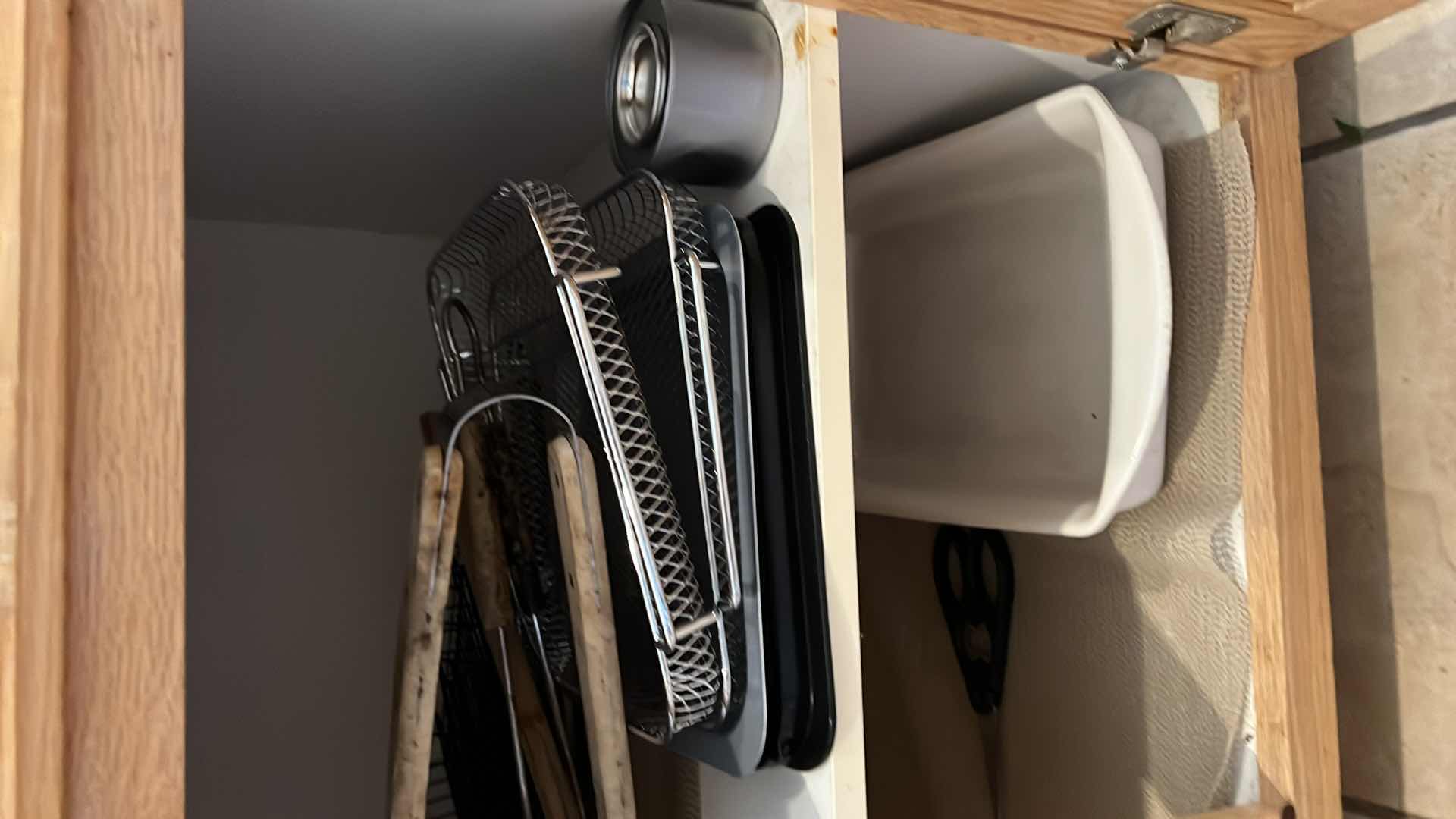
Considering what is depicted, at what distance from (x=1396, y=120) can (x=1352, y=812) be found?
0.50m

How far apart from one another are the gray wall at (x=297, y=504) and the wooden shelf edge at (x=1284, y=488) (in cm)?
83

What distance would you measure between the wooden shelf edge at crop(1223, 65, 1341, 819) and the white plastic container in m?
0.07

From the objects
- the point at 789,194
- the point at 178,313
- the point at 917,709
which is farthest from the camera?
the point at 917,709

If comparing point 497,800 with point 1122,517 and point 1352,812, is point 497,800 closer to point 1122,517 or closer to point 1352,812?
point 1122,517

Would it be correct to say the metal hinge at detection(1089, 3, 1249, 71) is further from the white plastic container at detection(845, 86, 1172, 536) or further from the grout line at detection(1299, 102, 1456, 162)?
the grout line at detection(1299, 102, 1456, 162)

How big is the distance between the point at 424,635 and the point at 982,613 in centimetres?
55

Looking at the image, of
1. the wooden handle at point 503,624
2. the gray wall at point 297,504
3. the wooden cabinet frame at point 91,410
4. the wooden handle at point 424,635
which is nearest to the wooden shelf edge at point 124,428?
the wooden cabinet frame at point 91,410

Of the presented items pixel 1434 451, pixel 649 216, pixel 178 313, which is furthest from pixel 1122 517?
pixel 178 313

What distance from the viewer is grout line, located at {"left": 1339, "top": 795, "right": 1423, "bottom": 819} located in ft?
2.37

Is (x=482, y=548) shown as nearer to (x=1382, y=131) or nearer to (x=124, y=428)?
(x=124, y=428)

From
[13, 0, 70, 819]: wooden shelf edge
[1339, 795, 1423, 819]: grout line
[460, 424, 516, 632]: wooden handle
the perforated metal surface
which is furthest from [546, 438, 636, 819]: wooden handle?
[1339, 795, 1423, 819]: grout line

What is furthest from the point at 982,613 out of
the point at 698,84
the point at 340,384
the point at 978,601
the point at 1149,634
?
the point at 340,384

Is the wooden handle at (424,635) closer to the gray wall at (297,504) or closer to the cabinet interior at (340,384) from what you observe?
the cabinet interior at (340,384)

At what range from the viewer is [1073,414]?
81 cm
